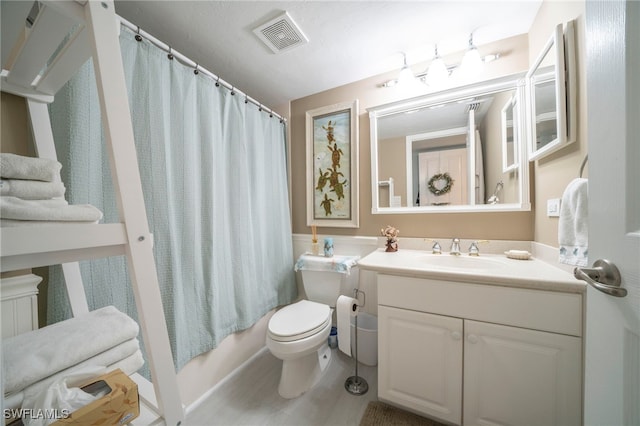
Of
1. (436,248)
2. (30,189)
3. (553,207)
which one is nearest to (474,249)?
(436,248)

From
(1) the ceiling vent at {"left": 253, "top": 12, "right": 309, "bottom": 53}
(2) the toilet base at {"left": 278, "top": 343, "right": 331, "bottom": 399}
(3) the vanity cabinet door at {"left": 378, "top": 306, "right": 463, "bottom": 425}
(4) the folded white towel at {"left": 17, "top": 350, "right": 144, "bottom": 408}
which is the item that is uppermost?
(1) the ceiling vent at {"left": 253, "top": 12, "right": 309, "bottom": 53}

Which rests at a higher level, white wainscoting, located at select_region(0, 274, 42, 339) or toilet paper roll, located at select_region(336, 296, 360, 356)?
white wainscoting, located at select_region(0, 274, 42, 339)

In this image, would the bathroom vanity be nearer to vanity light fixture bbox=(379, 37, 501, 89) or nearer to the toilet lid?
the toilet lid

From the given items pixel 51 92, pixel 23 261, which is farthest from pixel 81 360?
pixel 51 92

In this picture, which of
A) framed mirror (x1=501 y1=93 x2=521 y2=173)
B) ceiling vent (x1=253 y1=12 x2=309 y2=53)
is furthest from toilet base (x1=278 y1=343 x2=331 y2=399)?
ceiling vent (x1=253 y1=12 x2=309 y2=53)

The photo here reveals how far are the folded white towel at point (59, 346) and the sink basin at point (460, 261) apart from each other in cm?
136

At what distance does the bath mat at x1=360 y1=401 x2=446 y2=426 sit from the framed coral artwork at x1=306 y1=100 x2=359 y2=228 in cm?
113

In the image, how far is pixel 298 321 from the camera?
52.3 inches

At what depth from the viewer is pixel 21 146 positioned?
762mm

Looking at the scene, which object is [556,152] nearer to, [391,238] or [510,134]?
[510,134]

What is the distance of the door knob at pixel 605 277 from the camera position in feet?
1.47

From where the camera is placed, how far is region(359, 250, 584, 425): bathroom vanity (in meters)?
0.84

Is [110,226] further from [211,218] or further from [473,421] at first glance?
[473,421]

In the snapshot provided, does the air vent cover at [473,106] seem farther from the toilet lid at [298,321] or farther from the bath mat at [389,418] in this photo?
the bath mat at [389,418]
